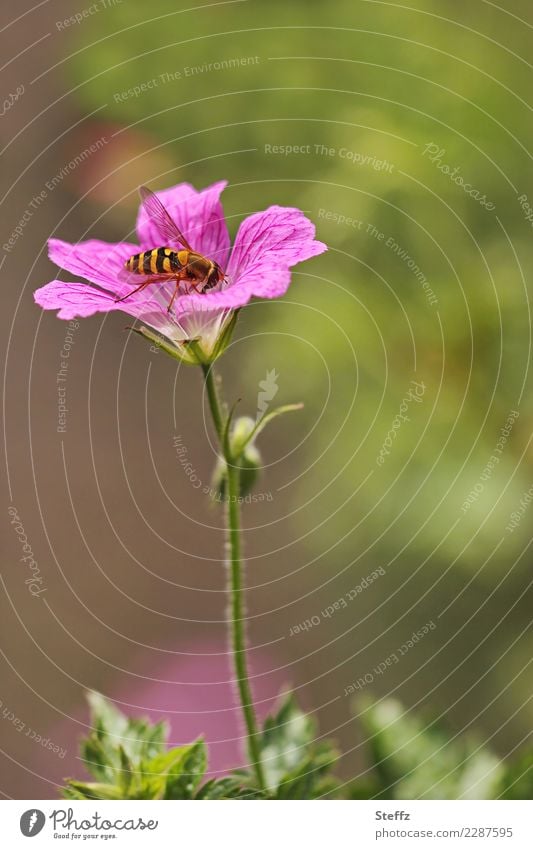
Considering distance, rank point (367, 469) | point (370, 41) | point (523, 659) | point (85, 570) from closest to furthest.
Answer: point (523, 659), point (367, 469), point (370, 41), point (85, 570)

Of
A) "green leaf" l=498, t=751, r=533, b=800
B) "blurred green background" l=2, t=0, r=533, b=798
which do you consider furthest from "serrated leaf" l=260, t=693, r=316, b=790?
"blurred green background" l=2, t=0, r=533, b=798

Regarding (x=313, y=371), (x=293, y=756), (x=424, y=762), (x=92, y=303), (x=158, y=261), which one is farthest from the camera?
(x=313, y=371)

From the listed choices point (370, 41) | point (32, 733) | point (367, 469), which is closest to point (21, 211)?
point (370, 41)

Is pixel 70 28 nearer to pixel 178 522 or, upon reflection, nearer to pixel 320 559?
pixel 178 522

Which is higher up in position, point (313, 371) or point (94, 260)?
point (313, 371)
